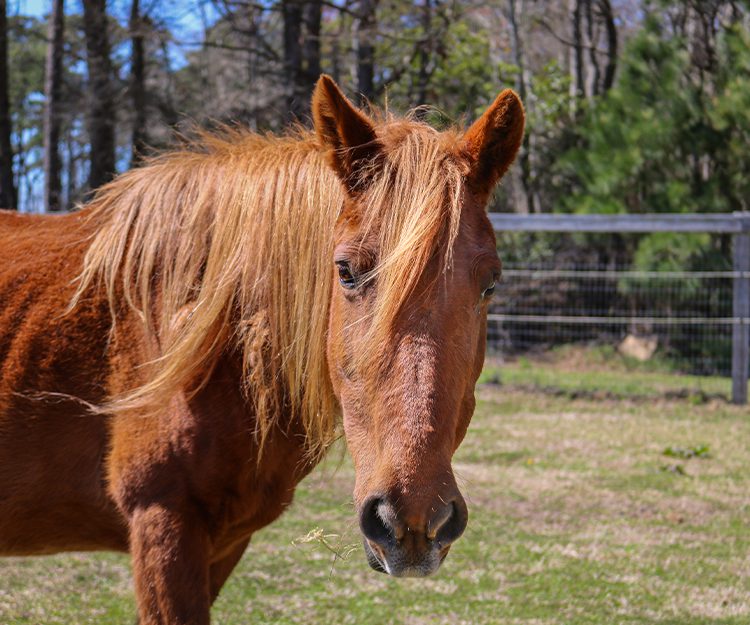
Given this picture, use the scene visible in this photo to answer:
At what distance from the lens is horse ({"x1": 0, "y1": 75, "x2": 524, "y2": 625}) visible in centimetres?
190

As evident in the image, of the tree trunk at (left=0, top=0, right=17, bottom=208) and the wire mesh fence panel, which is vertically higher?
the tree trunk at (left=0, top=0, right=17, bottom=208)

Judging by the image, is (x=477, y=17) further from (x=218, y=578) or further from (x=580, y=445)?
(x=218, y=578)

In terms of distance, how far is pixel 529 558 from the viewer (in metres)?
4.47

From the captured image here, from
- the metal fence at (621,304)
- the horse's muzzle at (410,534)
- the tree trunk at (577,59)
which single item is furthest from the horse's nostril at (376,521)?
the tree trunk at (577,59)

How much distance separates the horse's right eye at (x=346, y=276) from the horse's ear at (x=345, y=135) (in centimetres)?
24

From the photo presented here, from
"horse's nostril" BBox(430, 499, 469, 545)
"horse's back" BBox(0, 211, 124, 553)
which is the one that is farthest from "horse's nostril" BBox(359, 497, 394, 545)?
"horse's back" BBox(0, 211, 124, 553)

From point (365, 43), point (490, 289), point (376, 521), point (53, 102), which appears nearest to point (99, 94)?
point (53, 102)

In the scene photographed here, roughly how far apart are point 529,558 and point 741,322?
556 cm

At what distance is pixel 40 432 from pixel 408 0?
15.1 m

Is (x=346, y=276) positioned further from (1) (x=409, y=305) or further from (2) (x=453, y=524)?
(2) (x=453, y=524)

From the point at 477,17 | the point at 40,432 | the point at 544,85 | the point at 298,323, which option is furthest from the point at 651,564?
the point at 477,17

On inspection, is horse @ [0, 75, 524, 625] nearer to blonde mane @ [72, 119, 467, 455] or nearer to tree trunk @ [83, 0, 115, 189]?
blonde mane @ [72, 119, 467, 455]

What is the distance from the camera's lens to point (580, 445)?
7281 millimetres

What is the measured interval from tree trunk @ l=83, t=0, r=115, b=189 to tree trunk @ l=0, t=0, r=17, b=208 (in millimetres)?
1715
